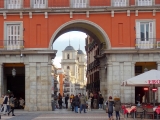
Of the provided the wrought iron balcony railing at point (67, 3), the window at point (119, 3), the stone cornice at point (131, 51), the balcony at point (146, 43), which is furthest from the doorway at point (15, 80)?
the balcony at point (146, 43)

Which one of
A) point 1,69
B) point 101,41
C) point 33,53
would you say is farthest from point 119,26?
point 1,69

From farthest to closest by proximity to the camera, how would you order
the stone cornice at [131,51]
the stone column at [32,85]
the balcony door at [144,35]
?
the balcony door at [144,35]
the stone column at [32,85]
the stone cornice at [131,51]

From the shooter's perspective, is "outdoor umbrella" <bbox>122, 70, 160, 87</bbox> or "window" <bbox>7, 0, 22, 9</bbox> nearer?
"outdoor umbrella" <bbox>122, 70, 160, 87</bbox>

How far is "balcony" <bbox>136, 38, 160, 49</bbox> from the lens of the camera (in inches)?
1549

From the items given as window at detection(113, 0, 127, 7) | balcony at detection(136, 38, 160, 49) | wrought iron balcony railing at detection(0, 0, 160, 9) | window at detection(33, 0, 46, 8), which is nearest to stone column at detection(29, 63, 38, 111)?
window at detection(33, 0, 46, 8)

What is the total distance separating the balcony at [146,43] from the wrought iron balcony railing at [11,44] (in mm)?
10204

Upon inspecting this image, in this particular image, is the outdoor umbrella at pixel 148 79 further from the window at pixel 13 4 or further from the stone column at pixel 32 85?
the window at pixel 13 4

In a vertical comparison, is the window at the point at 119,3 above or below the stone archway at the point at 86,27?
above

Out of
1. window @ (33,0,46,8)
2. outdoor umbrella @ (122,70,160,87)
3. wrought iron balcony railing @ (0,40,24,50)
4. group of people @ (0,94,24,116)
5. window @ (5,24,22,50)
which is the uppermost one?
window @ (33,0,46,8)

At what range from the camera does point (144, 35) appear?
39812 millimetres

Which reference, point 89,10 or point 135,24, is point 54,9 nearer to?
point 89,10

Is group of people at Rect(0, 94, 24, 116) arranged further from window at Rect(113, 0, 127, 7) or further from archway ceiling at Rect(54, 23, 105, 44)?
window at Rect(113, 0, 127, 7)

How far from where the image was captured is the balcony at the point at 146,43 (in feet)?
129

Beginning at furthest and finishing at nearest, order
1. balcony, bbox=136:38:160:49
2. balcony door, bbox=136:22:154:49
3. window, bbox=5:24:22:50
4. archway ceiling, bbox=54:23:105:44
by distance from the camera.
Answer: archway ceiling, bbox=54:23:105:44 < window, bbox=5:24:22:50 < balcony door, bbox=136:22:154:49 < balcony, bbox=136:38:160:49
